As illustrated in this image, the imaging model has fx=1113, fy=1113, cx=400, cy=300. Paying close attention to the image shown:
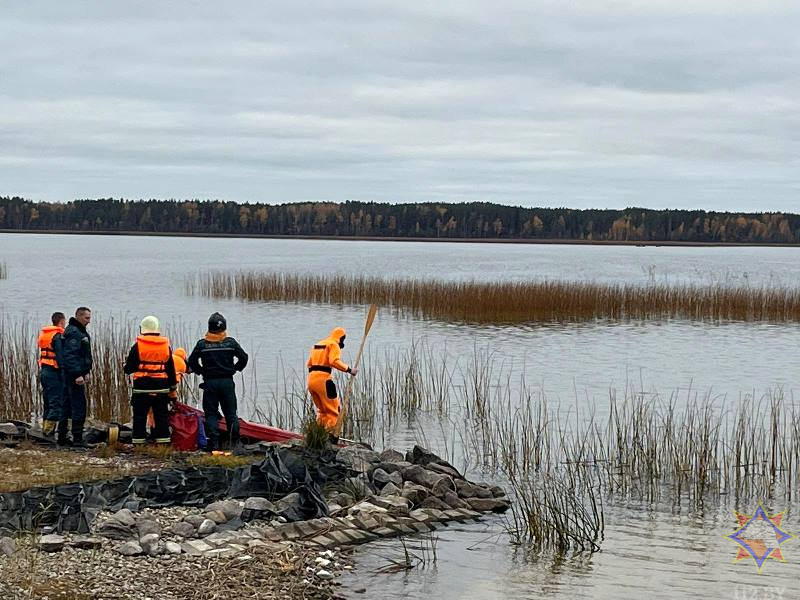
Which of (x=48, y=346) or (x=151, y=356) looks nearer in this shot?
(x=151, y=356)

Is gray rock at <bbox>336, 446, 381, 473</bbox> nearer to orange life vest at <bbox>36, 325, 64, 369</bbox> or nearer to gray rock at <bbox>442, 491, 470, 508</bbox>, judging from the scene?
gray rock at <bbox>442, 491, 470, 508</bbox>

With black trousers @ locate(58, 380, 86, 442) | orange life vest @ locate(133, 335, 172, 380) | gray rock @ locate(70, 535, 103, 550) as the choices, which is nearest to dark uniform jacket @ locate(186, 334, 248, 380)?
orange life vest @ locate(133, 335, 172, 380)

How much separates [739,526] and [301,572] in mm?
4877

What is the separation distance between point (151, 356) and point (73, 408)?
124cm

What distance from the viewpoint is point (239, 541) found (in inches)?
371

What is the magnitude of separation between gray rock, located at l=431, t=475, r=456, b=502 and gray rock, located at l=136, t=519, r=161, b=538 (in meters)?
3.07

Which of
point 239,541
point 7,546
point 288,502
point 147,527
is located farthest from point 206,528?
point 7,546

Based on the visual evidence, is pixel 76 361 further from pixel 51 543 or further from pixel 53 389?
pixel 51 543

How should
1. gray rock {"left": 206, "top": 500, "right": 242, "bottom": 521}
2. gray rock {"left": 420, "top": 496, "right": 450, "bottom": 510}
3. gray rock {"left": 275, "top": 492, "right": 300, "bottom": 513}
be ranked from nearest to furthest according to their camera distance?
gray rock {"left": 206, "top": 500, "right": 242, "bottom": 521} → gray rock {"left": 275, "top": 492, "right": 300, "bottom": 513} → gray rock {"left": 420, "top": 496, "right": 450, "bottom": 510}

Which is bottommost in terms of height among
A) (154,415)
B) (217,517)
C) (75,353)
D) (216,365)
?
(217,517)

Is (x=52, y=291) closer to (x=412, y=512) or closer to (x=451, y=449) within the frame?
(x=451, y=449)

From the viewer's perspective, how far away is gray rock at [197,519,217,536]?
9555 millimetres

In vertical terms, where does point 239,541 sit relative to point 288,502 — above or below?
below

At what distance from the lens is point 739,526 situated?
11312 millimetres
